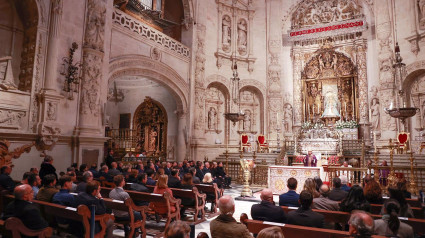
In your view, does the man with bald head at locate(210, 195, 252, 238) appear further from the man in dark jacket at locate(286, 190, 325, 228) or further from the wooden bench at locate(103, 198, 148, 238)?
the wooden bench at locate(103, 198, 148, 238)

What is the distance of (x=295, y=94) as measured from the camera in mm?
18672

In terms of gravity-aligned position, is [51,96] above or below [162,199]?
above

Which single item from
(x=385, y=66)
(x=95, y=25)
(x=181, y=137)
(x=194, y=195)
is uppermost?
(x=385, y=66)

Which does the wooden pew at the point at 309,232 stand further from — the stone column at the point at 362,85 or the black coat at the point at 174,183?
the stone column at the point at 362,85

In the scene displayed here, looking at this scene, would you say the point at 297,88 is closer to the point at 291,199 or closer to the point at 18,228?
the point at 291,199

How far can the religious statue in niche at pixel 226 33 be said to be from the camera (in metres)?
18.2

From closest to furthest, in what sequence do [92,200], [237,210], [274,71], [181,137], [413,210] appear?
[92,200], [413,210], [237,210], [181,137], [274,71]

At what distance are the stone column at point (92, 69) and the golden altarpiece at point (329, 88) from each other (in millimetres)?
12440

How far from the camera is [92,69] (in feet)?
33.1

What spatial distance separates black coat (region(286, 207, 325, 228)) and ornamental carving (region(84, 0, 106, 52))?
A: 8923mm

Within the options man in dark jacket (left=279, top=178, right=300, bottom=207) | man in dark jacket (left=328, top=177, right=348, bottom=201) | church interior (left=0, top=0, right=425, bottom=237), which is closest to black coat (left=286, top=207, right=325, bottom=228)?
man in dark jacket (left=279, top=178, right=300, bottom=207)

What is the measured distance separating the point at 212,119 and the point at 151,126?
3420 mm

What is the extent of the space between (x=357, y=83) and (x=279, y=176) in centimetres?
1073

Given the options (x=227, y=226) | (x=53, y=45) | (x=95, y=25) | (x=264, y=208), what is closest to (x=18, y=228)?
(x=227, y=226)
